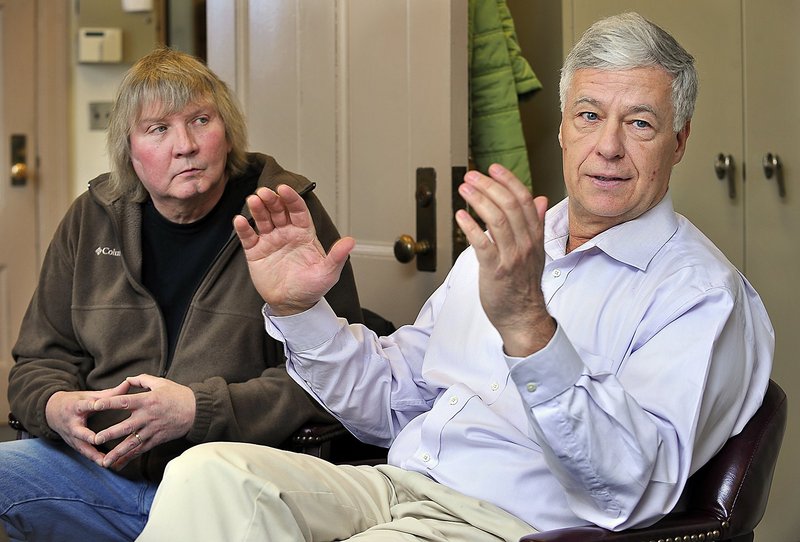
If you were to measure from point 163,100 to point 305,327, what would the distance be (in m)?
0.70

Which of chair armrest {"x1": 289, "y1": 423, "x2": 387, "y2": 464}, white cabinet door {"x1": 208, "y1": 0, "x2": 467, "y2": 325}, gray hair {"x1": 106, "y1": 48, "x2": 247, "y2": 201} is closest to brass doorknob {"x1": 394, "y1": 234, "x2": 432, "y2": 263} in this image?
white cabinet door {"x1": 208, "y1": 0, "x2": 467, "y2": 325}

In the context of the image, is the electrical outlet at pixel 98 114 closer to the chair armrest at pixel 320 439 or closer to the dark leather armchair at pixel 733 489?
the chair armrest at pixel 320 439

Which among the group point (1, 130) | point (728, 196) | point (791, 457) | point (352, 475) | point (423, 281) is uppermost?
point (1, 130)

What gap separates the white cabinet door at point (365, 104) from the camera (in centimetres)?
244

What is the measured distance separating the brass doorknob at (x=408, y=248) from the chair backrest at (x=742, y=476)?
1.09 meters

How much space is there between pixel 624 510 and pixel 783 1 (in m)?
1.62

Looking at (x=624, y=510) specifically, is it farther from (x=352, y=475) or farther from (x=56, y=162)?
(x=56, y=162)

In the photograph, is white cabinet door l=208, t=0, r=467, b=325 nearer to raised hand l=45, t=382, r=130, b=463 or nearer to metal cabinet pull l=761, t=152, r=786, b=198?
metal cabinet pull l=761, t=152, r=786, b=198

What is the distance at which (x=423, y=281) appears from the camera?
8.25ft

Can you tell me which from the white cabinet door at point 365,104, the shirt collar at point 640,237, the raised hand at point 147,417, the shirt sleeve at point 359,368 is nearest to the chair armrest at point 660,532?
the shirt collar at point 640,237

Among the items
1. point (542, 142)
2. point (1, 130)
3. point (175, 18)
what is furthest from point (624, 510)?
point (1, 130)

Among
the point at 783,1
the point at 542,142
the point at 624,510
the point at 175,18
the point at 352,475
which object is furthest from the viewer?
the point at 175,18

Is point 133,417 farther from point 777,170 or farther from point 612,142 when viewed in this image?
point 777,170

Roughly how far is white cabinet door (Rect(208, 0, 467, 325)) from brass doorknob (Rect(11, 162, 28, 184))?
1678 mm
